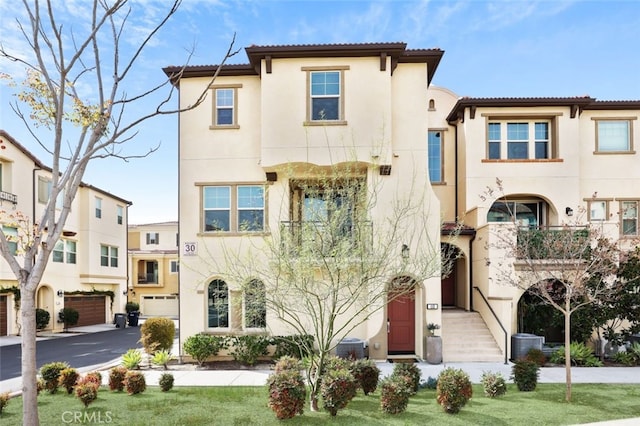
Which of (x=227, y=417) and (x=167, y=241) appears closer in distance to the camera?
(x=227, y=417)

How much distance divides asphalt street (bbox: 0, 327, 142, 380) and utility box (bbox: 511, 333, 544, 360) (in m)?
13.9

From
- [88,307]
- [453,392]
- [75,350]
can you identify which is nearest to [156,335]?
[75,350]

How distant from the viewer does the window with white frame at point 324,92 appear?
45.4 ft

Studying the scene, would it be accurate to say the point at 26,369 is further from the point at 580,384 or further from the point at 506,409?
the point at 580,384

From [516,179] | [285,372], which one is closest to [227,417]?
[285,372]

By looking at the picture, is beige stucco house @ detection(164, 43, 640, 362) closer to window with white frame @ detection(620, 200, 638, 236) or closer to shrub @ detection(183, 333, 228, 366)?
window with white frame @ detection(620, 200, 638, 236)

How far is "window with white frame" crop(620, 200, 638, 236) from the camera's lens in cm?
1709

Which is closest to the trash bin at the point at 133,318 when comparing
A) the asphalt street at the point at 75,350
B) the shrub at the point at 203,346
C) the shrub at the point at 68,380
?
the asphalt street at the point at 75,350

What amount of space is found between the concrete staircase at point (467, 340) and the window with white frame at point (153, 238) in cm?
3495

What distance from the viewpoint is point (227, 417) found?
→ 8.06 meters

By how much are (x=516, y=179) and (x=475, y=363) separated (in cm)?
748

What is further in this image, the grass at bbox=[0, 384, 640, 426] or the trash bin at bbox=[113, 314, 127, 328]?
the trash bin at bbox=[113, 314, 127, 328]

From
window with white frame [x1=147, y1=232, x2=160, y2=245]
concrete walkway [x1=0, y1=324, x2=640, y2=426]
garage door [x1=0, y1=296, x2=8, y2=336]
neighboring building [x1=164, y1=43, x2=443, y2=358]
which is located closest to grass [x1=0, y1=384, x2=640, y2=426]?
concrete walkway [x1=0, y1=324, x2=640, y2=426]

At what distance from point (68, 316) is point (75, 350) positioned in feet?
28.3
